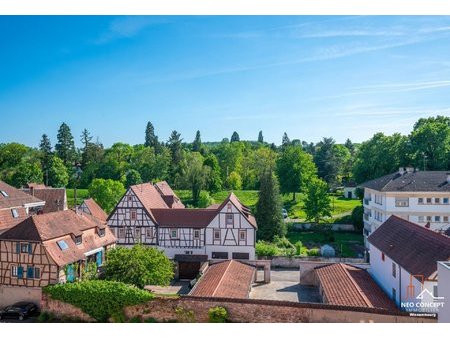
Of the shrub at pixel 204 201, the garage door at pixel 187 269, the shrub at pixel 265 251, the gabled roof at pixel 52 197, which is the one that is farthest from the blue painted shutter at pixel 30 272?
the shrub at pixel 204 201

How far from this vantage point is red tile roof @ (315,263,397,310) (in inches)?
843

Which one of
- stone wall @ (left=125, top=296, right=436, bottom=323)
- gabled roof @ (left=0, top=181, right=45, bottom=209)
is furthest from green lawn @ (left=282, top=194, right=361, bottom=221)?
stone wall @ (left=125, top=296, right=436, bottom=323)

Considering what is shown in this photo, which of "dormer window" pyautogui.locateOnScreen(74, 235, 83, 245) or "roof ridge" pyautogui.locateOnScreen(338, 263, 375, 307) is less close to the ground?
"dormer window" pyautogui.locateOnScreen(74, 235, 83, 245)

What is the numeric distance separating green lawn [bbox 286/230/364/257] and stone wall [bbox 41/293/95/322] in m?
22.7

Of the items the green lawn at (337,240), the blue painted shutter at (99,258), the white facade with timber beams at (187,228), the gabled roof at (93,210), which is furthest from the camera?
the gabled roof at (93,210)

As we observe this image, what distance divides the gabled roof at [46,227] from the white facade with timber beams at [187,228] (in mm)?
5064

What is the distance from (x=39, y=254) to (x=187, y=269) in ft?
36.9

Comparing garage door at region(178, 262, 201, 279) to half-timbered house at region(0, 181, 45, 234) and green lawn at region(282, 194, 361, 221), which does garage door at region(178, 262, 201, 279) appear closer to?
half-timbered house at region(0, 181, 45, 234)

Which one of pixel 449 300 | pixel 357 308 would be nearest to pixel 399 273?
pixel 357 308

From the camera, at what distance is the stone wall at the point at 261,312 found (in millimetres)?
19734

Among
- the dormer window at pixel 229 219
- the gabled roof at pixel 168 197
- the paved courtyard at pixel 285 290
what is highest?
the gabled roof at pixel 168 197

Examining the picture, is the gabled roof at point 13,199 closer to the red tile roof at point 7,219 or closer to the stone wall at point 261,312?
the red tile roof at point 7,219

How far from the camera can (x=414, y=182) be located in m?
38.1

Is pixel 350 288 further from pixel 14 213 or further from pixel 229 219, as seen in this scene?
pixel 14 213
